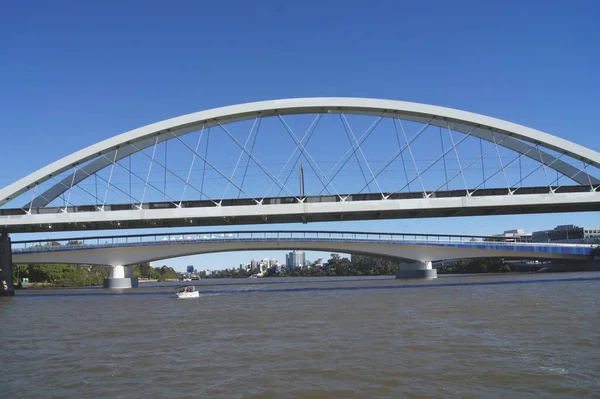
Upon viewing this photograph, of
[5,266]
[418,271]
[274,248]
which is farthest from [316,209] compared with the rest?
[418,271]

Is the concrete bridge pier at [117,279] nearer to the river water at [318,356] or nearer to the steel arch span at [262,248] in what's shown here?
the steel arch span at [262,248]

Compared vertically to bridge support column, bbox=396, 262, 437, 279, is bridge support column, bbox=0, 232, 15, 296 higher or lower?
higher

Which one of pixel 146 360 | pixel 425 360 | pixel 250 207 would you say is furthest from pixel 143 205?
pixel 425 360

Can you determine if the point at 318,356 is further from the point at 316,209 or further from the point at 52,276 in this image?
the point at 52,276

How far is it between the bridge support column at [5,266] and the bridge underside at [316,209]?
5.65 metres

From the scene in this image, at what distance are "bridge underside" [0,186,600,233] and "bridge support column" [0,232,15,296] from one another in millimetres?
5646

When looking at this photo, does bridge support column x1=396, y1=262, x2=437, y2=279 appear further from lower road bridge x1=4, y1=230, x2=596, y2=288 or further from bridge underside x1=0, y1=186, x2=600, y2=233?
bridge underside x1=0, y1=186, x2=600, y2=233

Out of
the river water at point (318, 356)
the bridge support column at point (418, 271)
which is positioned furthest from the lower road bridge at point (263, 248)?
the river water at point (318, 356)

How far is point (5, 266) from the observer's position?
45.8 metres

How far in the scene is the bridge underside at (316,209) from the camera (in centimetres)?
3697

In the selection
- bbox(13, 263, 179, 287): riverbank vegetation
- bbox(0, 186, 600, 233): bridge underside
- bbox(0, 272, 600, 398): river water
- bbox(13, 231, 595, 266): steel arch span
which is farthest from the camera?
bbox(13, 263, 179, 287): riverbank vegetation

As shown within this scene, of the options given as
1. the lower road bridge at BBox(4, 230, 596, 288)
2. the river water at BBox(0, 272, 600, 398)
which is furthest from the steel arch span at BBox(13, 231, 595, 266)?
the river water at BBox(0, 272, 600, 398)

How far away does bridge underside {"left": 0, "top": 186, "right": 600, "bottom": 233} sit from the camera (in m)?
37.0

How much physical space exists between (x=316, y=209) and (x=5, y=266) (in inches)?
1106
